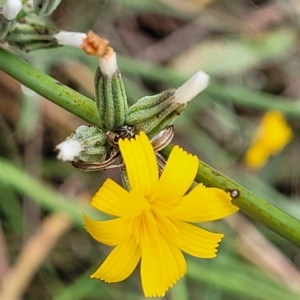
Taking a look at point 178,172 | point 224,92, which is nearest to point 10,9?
point 178,172

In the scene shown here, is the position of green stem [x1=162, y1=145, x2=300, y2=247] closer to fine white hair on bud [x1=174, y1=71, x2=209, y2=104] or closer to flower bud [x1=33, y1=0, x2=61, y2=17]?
fine white hair on bud [x1=174, y1=71, x2=209, y2=104]

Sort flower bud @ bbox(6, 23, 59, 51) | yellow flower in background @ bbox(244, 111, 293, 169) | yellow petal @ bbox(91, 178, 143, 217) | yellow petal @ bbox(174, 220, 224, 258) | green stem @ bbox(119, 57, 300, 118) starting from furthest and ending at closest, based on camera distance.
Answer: yellow flower in background @ bbox(244, 111, 293, 169) < green stem @ bbox(119, 57, 300, 118) < flower bud @ bbox(6, 23, 59, 51) < yellow petal @ bbox(174, 220, 224, 258) < yellow petal @ bbox(91, 178, 143, 217)

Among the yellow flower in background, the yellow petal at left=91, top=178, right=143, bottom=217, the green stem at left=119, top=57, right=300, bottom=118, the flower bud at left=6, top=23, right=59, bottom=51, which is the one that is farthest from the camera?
the yellow flower in background

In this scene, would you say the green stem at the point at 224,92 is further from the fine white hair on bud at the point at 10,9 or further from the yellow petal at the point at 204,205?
the yellow petal at the point at 204,205

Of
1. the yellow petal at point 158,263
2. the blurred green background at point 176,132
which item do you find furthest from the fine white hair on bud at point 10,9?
the blurred green background at point 176,132

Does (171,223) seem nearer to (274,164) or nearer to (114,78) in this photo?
(114,78)

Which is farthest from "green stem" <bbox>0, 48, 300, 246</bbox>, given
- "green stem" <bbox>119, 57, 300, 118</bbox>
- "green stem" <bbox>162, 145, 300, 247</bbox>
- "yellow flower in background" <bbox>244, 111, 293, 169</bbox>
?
"yellow flower in background" <bbox>244, 111, 293, 169</bbox>
